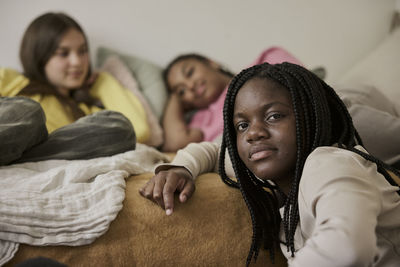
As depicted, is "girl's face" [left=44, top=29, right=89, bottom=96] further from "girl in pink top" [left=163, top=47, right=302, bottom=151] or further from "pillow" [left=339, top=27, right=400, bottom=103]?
"pillow" [left=339, top=27, right=400, bottom=103]

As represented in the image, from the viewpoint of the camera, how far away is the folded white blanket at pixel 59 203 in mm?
673

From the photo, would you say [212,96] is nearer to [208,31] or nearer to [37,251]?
[208,31]

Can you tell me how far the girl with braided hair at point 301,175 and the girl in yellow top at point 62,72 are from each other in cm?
68

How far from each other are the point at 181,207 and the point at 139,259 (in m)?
0.13

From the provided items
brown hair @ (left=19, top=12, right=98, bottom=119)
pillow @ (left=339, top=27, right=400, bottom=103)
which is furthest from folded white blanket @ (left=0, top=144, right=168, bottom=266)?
pillow @ (left=339, top=27, right=400, bottom=103)

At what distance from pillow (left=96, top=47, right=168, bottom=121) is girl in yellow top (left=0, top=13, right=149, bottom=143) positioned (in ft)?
0.44

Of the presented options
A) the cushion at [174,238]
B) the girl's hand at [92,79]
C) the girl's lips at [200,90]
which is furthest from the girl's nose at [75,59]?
the cushion at [174,238]

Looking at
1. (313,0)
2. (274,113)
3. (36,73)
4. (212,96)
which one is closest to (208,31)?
(212,96)

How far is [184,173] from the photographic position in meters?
0.88

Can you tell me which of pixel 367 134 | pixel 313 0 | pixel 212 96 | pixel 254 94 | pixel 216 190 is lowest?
pixel 212 96

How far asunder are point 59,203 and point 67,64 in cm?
Result: 95

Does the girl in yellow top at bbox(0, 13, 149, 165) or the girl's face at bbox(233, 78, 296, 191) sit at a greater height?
the girl's face at bbox(233, 78, 296, 191)

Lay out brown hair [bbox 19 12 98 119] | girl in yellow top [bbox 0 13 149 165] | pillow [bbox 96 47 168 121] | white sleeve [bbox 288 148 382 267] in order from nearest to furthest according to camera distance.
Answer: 1. white sleeve [bbox 288 148 382 267]
2. girl in yellow top [bbox 0 13 149 165]
3. brown hair [bbox 19 12 98 119]
4. pillow [bbox 96 47 168 121]

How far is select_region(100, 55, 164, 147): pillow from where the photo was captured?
1624 mm
